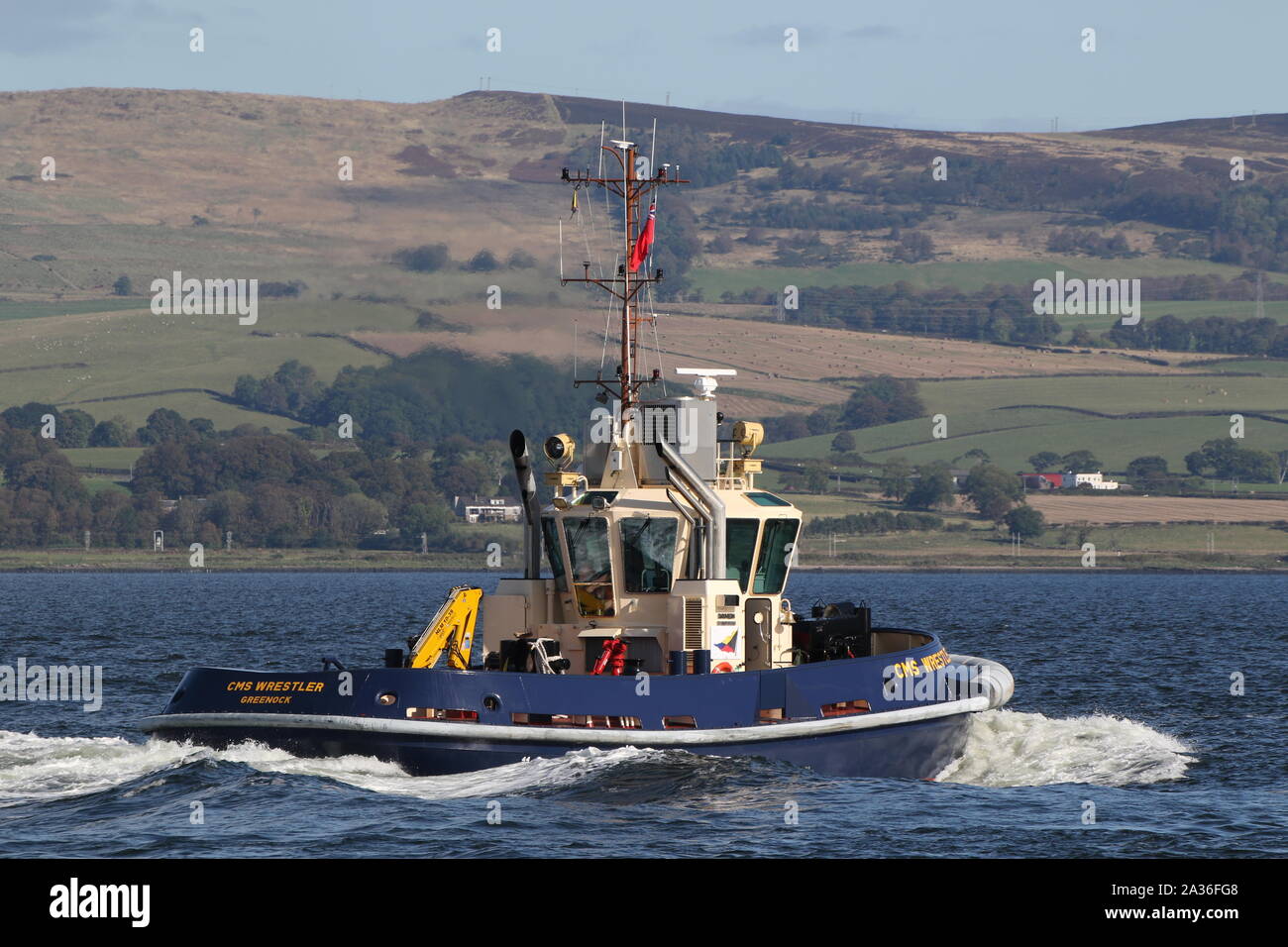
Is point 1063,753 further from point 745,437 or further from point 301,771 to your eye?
point 301,771

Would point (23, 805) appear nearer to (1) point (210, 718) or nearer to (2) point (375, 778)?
(1) point (210, 718)

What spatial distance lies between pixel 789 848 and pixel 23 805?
914 centimetres

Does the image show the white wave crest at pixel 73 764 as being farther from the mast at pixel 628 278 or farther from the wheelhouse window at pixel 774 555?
the wheelhouse window at pixel 774 555

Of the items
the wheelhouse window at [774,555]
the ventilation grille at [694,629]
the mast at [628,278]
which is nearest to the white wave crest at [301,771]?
the ventilation grille at [694,629]

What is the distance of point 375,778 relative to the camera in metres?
22.2

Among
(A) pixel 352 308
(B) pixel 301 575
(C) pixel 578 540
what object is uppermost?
(A) pixel 352 308

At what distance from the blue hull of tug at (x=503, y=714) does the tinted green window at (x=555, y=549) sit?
3342 mm

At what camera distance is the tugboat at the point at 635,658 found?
22.7m

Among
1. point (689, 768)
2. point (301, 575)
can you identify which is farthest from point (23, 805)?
point (301, 575)

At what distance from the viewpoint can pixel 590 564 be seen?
25.8m

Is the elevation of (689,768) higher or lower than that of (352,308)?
lower

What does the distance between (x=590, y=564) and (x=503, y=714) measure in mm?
3633

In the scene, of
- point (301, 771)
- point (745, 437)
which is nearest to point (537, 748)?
point (301, 771)

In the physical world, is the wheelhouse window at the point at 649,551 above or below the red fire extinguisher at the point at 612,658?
above
